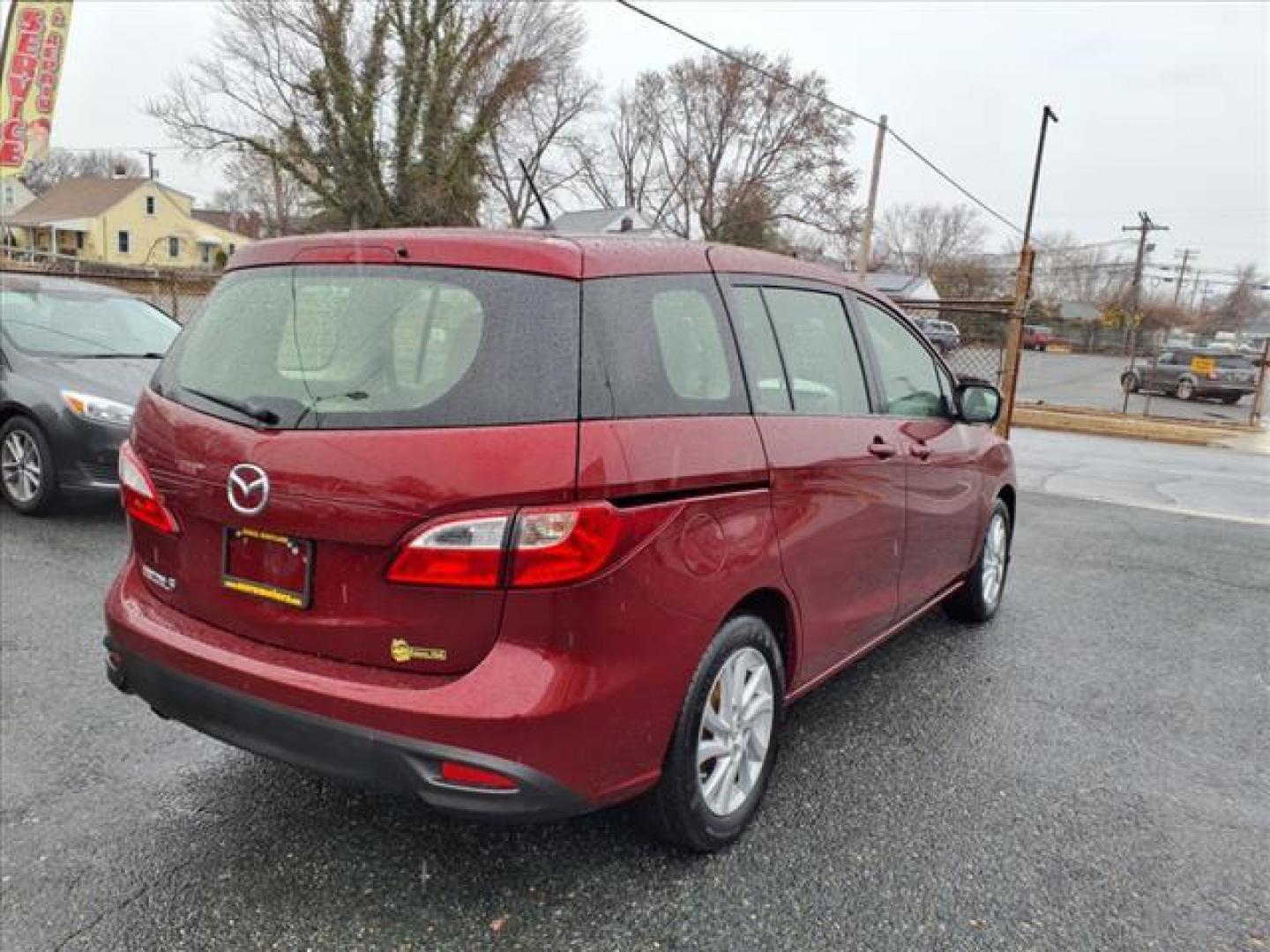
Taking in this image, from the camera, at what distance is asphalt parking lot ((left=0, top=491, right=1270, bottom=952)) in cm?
226

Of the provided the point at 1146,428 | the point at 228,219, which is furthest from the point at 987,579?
the point at 228,219

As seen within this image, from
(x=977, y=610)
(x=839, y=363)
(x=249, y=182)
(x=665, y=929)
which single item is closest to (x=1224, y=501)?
(x=977, y=610)

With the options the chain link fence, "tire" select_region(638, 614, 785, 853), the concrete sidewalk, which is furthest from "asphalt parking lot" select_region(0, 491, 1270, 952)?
the concrete sidewalk

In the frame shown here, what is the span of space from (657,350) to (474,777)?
1107 mm

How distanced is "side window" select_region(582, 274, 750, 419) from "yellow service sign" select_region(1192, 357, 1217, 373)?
28147mm

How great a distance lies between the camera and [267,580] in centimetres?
221

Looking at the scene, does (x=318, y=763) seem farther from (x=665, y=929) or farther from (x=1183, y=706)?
(x=1183, y=706)

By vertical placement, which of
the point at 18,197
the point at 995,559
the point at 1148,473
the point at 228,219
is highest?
the point at 228,219

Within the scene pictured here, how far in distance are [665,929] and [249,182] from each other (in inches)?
1529

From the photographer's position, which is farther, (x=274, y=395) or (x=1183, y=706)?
(x=1183, y=706)

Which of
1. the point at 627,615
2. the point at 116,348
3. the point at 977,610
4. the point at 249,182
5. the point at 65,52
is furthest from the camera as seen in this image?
the point at 249,182

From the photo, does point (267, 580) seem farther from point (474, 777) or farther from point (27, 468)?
point (27, 468)

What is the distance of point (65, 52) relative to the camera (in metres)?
13.6

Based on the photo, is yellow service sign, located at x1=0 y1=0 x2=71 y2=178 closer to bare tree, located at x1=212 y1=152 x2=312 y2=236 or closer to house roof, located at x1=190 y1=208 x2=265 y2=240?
bare tree, located at x1=212 y1=152 x2=312 y2=236
